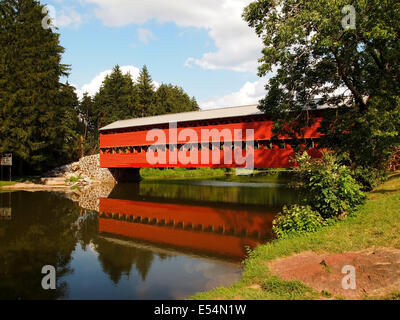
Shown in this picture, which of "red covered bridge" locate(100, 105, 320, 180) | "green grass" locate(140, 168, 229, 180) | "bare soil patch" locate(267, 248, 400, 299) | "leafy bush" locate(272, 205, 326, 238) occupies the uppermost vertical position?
"red covered bridge" locate(100, 105, 320, 180)

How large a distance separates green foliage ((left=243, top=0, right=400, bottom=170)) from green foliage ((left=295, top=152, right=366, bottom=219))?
97.5 inches

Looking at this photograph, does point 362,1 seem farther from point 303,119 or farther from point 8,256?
point 8,256

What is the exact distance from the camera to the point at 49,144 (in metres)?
30.4

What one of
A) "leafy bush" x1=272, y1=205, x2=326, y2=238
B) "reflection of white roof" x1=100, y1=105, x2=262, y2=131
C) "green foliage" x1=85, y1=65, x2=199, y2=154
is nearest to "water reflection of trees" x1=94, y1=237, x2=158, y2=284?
"leafy bush" x1=272, y1=205, x2=326, y2=238

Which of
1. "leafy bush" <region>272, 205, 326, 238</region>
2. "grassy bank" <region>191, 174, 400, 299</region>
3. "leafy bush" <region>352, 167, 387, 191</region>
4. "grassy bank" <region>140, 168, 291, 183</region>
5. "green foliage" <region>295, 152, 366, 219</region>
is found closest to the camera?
"grassy bank" <region>191, 174, 400, 299</region>

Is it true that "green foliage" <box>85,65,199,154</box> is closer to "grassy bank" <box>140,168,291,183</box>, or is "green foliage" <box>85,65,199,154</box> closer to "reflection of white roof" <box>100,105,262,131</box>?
"grassy bank" <box>140,168,291,183</box>

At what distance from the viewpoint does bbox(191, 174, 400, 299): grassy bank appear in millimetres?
5539

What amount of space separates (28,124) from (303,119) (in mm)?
24790

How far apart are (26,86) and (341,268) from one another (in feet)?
97.5

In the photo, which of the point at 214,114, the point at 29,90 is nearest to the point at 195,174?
the point at 214,114

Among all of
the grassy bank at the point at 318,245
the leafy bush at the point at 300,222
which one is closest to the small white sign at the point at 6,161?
the leafy bush at the point at 300,222

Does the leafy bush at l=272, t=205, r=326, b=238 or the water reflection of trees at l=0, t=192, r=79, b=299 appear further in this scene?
the leafy bush at l=272, t=205, r=326, b=238

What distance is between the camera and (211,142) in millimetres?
22500

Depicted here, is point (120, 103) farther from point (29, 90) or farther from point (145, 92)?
point (29, 90)
